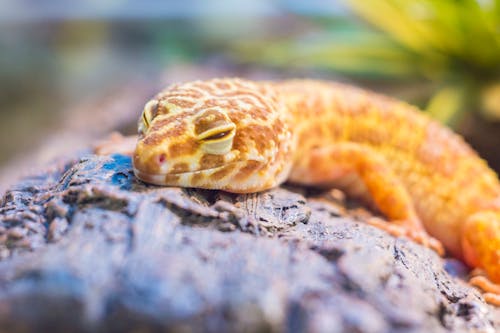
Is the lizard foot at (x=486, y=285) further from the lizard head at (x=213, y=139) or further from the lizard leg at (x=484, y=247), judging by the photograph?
the lizard head at (x=213, y=139)

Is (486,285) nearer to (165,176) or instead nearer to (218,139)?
(218,139)

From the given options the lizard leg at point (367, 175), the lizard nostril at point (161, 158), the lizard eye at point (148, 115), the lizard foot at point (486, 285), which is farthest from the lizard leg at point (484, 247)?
the lizard eye at point (148, 115)

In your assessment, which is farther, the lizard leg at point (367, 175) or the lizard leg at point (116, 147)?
the lizard leg at point (367, 175)

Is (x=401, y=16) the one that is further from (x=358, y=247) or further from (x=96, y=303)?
(x=96, y=303)

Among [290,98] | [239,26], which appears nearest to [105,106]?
[239,26]

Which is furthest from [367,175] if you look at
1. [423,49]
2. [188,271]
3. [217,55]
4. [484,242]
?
[217,55]

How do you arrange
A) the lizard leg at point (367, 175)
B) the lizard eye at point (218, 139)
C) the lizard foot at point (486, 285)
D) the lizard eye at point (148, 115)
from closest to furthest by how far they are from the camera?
the lizard eye at point (218, 139) < the lizard eye at point (148, 115) < the lizard foot at point (486, 285) < the lizard leg at point (367, 175)
